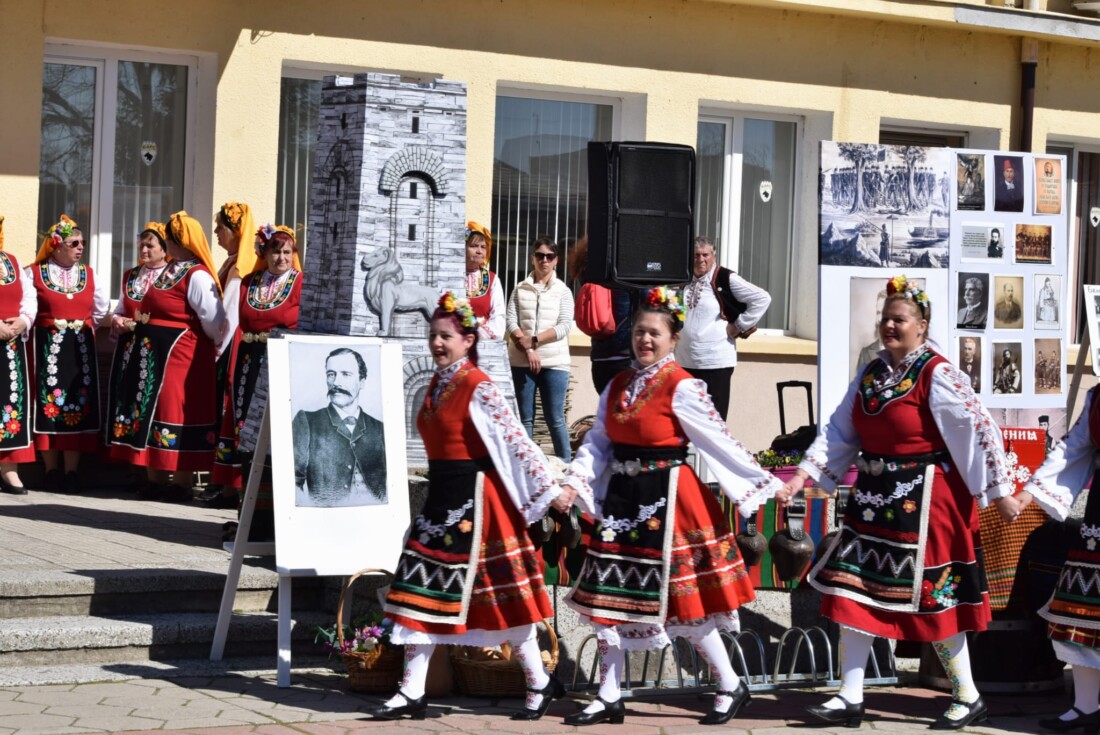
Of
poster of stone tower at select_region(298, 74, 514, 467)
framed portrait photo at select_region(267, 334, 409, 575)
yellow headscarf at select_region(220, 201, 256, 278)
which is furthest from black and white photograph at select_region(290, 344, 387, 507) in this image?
yellow headscarf at select_region(220, 201, 256, 278)

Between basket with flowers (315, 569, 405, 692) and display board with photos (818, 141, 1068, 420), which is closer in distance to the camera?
basket with flowers (315, 569, 405, 692)

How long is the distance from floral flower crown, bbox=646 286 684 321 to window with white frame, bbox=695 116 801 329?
6.90 meters

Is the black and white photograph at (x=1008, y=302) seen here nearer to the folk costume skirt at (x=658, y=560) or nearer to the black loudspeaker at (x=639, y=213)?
the black loudspeaker at (x=639, y=213)

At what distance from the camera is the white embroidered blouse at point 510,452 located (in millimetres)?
6852

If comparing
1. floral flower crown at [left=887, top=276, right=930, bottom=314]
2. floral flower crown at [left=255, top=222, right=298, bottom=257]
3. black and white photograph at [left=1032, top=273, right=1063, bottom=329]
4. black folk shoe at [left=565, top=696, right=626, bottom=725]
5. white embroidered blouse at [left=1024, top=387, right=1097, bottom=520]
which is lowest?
black folk shoe at [left=565, top=696, right=626, bottom=725]

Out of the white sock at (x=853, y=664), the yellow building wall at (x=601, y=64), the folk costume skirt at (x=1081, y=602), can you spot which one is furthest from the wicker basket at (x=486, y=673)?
the yellow building wall at (x=601, y=64)

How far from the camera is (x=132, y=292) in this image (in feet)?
35.9

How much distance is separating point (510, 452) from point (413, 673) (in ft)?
3.15

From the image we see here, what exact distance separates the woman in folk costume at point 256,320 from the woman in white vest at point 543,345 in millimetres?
2147

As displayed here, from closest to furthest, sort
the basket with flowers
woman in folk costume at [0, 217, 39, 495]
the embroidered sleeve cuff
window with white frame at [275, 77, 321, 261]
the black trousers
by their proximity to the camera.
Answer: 1. the embroidered sleeve cuff
2. the basket with flowers
3. woman in folk costume at [0, 217, 39, 495]
4. the black trousers
5. window with white frame at [275, 77, 321, 261]

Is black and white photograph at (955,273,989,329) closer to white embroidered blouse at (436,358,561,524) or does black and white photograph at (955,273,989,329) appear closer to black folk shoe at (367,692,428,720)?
white embroidered blouse at (436,358,561,524)

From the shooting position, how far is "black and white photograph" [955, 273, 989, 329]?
32.5ft

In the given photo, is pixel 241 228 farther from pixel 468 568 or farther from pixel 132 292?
pixel 468 568

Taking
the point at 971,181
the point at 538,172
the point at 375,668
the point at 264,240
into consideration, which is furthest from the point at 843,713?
the point at 538,172
